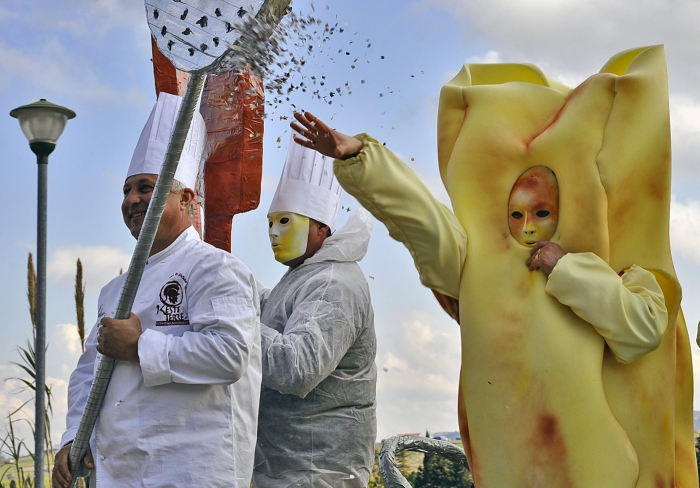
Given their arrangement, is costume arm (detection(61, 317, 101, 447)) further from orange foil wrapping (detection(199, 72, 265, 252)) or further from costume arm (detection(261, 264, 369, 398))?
orange foil wrapping (detection(199, 72, 265, 252))

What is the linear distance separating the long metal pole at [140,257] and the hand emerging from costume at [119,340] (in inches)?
Result: 1.9

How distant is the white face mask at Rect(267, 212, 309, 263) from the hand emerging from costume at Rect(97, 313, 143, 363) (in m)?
1.09

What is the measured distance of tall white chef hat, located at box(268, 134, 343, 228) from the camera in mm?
3941

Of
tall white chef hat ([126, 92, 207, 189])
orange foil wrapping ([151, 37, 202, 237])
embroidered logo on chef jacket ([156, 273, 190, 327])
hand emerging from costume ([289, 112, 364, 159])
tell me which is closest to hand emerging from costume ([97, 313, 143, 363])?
embroidered logo on chef jacket ([156, 273, 190, 327])

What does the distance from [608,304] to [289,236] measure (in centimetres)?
152

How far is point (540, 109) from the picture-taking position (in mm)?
3129

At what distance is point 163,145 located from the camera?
10.8 feet

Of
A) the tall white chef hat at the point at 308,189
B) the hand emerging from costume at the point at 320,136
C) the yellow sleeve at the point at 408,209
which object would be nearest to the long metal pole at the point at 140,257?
the hand emerging from costume at the point at 320,136

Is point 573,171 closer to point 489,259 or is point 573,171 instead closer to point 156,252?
point 489,259

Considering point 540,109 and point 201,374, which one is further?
point 540,109

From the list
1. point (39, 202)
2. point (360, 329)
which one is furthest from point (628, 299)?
point (39, 202)

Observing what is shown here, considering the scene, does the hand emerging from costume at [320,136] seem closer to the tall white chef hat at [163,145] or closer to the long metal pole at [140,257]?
the long metal pole at [140,257]

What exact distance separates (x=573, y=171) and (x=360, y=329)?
43.6 inches

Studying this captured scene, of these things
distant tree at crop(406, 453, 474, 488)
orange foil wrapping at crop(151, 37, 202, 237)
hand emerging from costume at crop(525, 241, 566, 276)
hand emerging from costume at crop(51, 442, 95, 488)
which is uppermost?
orange foil wrapping at crop(151, 37, 202, 237)
